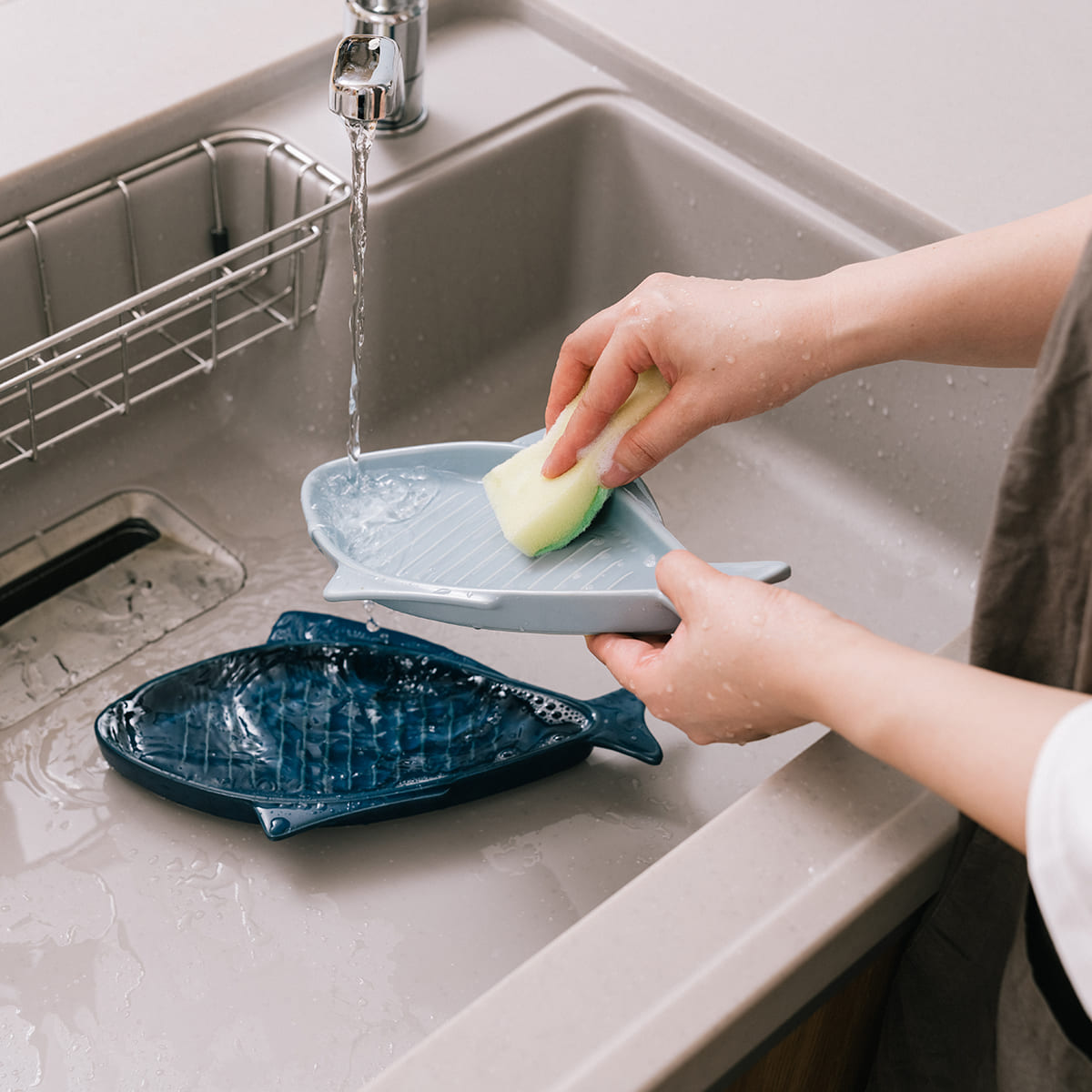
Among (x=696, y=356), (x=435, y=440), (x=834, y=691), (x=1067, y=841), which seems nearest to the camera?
(x=1067, y=841)

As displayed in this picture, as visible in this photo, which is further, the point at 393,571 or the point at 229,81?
the point at 229,81

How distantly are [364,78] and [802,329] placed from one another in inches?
12.5

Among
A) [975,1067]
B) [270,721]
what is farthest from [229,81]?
[975,1067]

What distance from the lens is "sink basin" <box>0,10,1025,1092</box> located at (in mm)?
792

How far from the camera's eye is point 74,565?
1.05 meters

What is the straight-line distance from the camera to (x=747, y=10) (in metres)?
1.16

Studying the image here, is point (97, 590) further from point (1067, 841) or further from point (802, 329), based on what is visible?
point (1067, 841)

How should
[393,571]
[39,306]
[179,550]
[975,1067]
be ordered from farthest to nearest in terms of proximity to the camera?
1. [179,550]
2. [39,306]
3. [393,571]
4. [975,1067]

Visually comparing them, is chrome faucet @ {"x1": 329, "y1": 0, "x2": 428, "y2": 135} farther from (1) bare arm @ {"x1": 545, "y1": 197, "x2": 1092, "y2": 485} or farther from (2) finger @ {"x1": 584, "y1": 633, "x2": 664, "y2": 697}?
(2) finger @ {"x1": 584, "y1": 633, "x2": 664, "y2": 697}

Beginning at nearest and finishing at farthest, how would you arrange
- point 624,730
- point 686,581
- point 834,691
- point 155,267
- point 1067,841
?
point 1067,841 → point 834,691 → point 686,581 → point 624,730 → point 155,267

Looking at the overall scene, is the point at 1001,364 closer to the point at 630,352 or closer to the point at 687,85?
the point at 630,352

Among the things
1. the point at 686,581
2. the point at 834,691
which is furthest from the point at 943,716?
the point at 686,581

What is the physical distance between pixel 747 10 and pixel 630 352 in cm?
54

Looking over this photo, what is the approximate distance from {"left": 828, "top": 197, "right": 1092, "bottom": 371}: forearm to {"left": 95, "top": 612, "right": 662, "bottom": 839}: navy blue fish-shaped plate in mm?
331
